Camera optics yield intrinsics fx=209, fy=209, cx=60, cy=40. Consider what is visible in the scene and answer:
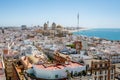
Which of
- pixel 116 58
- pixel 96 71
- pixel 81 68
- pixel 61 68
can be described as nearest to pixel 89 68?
pixel 96 71

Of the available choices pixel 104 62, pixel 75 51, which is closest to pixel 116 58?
pixel 75 51

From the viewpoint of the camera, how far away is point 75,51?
61.2 m

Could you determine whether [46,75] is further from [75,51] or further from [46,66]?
[75,51]

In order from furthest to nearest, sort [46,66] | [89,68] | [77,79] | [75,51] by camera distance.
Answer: [75,51]
[89,68]
[46,66]
[77,79]

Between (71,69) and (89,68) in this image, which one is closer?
(71,69)

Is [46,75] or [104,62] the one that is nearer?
[46,75]

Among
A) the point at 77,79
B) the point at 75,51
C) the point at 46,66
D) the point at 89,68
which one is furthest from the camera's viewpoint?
the point at 75,51

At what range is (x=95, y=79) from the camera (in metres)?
35.0

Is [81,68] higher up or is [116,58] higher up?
[81,68]

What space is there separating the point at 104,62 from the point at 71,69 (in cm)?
1005

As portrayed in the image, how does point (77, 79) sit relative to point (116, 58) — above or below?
above

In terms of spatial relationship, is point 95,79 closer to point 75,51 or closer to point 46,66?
point 46,66

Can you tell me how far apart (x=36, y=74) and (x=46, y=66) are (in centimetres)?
188

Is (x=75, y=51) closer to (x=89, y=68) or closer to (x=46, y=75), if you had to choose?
(x=89, y=68)
